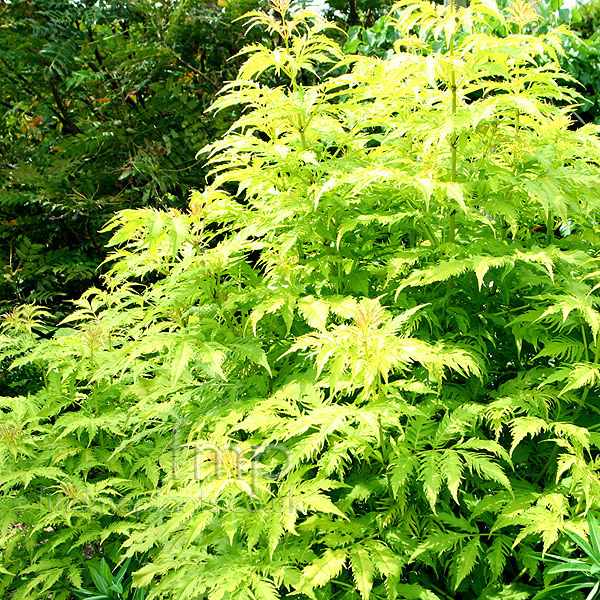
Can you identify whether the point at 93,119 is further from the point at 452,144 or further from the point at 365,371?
the point at 365,371

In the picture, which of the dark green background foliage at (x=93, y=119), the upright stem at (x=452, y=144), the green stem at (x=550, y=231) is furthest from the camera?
the dark green background foliage at (x=93, y=119)

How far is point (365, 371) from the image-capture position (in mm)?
1580

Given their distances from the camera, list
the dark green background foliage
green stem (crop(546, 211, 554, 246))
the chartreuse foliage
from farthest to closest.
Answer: the dark green background foliage
green stem (crop(546, 211, 554, 246))
the chartreuse foliage

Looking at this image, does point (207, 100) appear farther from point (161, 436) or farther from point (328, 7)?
point (161, 436)

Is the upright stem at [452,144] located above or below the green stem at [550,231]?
above

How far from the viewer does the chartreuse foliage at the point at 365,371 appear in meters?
1.59

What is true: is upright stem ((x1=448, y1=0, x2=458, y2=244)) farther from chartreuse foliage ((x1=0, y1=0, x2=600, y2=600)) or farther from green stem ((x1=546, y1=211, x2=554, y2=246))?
green stem ((x1=546, y1=211, x2=554, y2=246))

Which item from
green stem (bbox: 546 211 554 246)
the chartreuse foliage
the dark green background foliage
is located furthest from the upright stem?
the dark green background foliage

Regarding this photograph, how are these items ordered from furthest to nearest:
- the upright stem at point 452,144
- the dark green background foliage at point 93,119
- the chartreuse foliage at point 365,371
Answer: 1. the dark green background foliage at point 93,119
2. the upright stem at point 452,144
3. the chartreuse foliage at point 365,371

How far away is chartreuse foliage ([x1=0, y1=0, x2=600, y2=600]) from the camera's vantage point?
159 cm

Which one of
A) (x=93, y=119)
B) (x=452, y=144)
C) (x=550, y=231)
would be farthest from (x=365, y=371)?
(x=93, y=119)

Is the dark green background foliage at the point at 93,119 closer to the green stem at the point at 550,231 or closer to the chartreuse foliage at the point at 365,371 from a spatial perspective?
the chartreuse foliage at the point at 365,371

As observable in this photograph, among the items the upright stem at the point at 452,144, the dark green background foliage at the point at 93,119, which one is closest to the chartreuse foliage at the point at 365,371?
the upright stem at the point at 452,144

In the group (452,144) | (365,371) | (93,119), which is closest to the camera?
(365,371)
